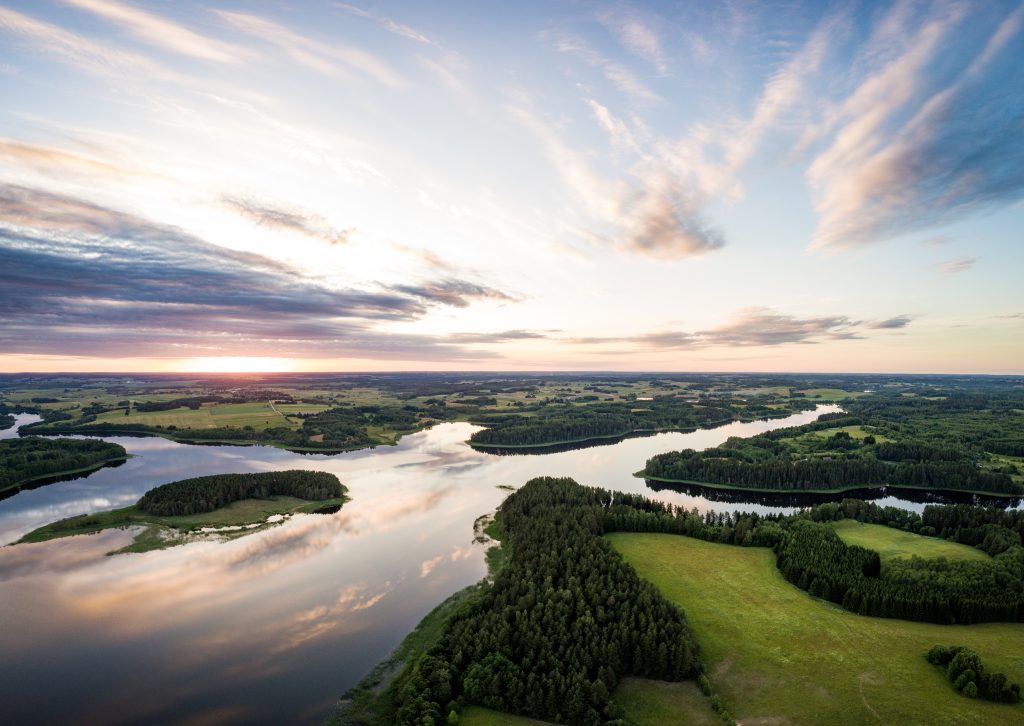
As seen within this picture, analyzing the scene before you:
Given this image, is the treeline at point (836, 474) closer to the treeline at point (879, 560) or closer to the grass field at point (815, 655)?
the treeline at point (879, 560)

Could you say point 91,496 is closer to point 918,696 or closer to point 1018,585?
point 918,696

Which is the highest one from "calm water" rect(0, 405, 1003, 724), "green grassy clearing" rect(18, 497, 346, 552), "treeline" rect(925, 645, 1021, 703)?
"treeline" rect(925, 645, 1021, 703)

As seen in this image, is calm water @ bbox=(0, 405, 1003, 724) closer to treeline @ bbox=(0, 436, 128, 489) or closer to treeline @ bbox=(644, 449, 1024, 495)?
treeline @ bbox=(0, 436, 128, 489)

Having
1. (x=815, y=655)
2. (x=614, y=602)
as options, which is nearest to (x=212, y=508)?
(x=614, y=602)

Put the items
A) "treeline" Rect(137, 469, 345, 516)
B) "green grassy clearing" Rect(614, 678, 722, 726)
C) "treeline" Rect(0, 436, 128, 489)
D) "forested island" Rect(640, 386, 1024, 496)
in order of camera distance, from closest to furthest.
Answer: "green grassy clearing" Rect(614, 678, 722, 726)
"treeline" Rect(137, 469, 345, 516)
"treeline" Rect(0, 436, 128, 489)
"forested island" Rect(640, 386, 1024, 496)

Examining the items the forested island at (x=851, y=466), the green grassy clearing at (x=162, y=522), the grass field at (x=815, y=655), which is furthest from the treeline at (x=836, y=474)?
the green grassy clearing at (x=162, y=522)

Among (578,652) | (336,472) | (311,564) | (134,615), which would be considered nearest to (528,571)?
(578,652)

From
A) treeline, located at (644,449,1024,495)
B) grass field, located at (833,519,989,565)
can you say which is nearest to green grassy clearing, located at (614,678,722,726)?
grass field, located at (833,519,989,565)
